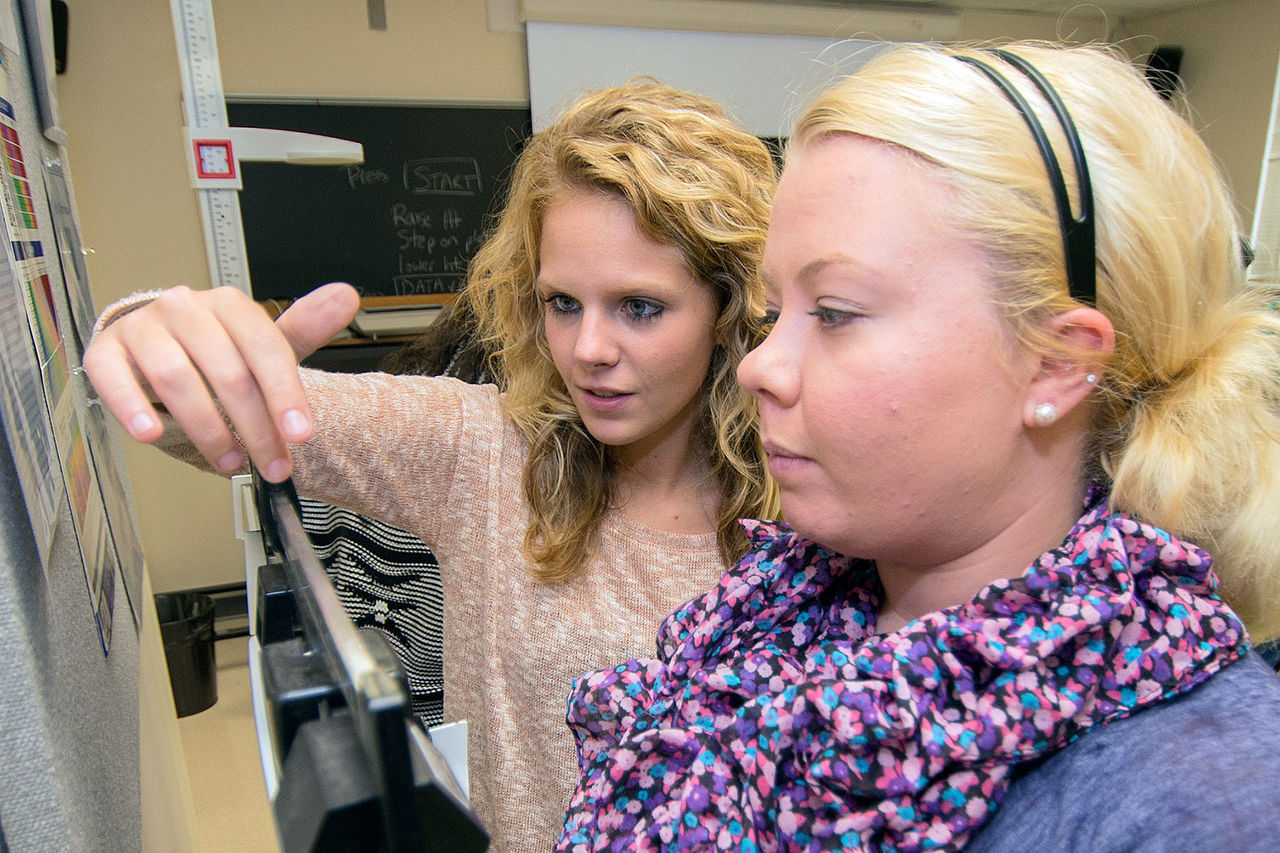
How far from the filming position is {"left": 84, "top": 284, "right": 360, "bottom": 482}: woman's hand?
54 centimetres

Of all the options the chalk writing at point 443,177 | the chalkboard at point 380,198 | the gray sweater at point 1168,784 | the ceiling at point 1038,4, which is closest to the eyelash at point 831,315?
the gray sweater at point 1168,784

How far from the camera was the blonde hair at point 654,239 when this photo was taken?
3.47ft

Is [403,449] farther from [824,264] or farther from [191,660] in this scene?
[191,660]

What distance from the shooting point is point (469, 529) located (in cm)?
118

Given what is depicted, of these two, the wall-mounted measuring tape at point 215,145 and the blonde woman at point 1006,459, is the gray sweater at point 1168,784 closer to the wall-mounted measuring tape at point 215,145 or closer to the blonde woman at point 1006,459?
the blonde woman at point 1006,459

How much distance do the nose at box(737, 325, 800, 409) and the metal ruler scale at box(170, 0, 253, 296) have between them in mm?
1022

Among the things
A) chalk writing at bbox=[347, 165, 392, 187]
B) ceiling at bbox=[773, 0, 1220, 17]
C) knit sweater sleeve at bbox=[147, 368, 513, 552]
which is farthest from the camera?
ceiling at bbox=[773, 0, 1220, 17]

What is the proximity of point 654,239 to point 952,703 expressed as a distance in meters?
0.66

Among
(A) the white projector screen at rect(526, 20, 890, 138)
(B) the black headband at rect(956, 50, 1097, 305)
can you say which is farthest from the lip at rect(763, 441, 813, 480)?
(A) the white projector screen at rect(526, 20, 890, 138)

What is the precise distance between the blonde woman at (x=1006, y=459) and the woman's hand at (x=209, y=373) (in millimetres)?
364

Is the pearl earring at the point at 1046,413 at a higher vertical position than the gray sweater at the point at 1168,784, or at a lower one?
higher

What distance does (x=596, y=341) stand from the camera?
3.46 feet

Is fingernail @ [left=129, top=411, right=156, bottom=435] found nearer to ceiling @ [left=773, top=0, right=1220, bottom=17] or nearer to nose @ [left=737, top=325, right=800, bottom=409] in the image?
nose @ [left=737, top=325, right=800, bottom=409]

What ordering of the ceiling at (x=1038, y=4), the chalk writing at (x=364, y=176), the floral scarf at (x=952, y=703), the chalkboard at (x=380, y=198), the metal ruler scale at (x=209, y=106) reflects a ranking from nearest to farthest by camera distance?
the floral scarf at (x=952, y=703) → the metal ruler scale at (x=209, y=106) → the chalkboard at (x=380, y=198) → the chalk writing at (x=364, y=176) → the ceiling at (x=1038, y=4)
